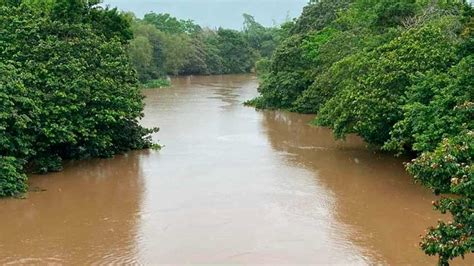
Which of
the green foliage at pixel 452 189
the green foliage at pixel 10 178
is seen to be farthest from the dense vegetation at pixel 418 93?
the green foliage at pixel 10 178

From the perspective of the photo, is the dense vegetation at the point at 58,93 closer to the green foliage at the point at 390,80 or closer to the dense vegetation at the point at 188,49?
the green foliage at the point at 390,80

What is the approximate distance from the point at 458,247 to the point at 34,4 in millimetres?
19839

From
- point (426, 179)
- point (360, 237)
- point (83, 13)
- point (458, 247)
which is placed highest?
point (83, 13)

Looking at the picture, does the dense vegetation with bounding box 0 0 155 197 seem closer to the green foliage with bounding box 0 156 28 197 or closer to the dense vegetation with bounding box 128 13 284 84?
the green foliage with bounding box 0 156 28 197

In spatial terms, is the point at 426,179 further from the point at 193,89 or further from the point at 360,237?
the point at 193,89

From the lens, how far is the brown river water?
12.0 meters

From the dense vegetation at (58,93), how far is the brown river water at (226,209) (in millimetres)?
691

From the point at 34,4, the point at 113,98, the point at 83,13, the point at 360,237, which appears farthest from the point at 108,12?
the point at 360,237

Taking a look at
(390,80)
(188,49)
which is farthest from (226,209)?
(188,49)

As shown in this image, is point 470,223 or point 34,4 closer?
point 470,223

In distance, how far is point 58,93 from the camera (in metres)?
17.3

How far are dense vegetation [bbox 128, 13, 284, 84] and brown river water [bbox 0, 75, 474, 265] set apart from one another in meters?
31.7

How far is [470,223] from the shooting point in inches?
289

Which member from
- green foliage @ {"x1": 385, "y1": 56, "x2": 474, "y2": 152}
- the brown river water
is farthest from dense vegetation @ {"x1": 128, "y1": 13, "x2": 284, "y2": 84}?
green foliage @ {"x1": 385, "y1": 56, "x2": 474, "y2": 152}
